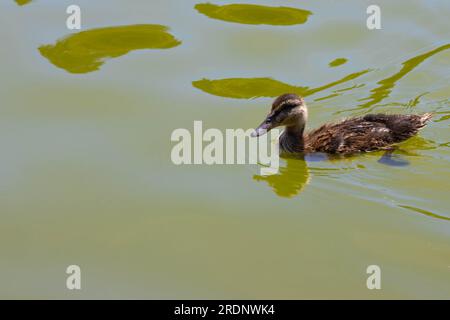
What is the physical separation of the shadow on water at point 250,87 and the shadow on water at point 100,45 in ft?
3.14

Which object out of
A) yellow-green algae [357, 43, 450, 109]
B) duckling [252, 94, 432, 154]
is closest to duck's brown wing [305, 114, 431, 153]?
duckling [252, 94, 432, 154]

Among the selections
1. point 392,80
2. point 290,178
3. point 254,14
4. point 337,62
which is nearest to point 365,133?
point 290,178

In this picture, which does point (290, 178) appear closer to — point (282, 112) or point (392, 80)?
point (282, 112)

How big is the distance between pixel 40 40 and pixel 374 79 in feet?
12.2

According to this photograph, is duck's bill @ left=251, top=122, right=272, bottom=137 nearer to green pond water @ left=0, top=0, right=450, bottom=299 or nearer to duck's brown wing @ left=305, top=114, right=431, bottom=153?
green pond water @ left=0, top=0, right=450, bottom=299

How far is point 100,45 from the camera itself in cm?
859

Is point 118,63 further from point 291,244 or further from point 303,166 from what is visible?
point 291,244

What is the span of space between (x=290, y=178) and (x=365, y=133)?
932mm

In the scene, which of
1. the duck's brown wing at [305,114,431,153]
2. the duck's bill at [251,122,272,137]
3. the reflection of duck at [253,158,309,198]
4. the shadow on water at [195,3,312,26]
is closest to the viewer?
the reflection of duck at [253,158,309,198]

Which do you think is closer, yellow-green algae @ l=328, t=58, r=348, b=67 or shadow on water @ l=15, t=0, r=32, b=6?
yellow-green algae @ l=328, t=58, r=348, b=67

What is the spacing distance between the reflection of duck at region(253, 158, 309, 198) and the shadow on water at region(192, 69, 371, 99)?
3.36ft

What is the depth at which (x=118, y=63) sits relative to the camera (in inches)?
325

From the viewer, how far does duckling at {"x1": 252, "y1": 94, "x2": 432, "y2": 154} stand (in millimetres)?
7035

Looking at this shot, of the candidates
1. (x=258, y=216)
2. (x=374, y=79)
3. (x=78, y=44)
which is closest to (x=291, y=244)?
(x=258, y=216)
